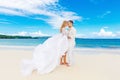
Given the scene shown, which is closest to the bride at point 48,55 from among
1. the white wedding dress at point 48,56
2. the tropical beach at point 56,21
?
the white wedding dress at point 48,56

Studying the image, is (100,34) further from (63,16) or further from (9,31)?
(9,31)

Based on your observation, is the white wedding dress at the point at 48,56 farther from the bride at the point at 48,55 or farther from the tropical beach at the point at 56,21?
the tropical beach at the point at 56,21

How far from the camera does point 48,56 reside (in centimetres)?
619

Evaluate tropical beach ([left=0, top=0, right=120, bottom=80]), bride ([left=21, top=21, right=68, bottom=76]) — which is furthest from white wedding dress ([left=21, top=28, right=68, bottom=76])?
tropical beach ([left=0, top=0, right=120, bottom=80])

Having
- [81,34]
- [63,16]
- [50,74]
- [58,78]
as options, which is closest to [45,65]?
[50,74]

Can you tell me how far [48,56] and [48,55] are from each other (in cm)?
4

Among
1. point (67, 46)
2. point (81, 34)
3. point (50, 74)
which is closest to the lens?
point (50, 74)

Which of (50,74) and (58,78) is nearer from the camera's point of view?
(58,78)

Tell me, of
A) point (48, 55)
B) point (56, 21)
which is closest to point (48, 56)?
point (48, 55)

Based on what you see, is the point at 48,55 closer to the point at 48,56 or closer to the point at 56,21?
the point at 48,56

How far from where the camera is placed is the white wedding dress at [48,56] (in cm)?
598

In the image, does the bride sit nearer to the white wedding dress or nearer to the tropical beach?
the white wedding dress

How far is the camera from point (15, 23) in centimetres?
2377

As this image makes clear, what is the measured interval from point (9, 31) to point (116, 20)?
9879 millimetres
